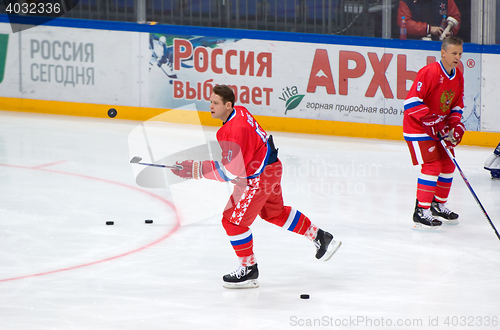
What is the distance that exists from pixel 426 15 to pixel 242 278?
18.0 feet

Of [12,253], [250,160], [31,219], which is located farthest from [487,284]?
[31,219]

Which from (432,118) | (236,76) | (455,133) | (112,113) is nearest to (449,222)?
(455,133)

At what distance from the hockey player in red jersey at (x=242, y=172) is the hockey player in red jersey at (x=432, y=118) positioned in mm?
1490

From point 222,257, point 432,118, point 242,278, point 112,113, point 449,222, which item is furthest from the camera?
point 112,113

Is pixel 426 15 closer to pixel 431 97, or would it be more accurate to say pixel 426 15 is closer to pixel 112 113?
pixel 431 97

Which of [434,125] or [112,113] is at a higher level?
[434,125]

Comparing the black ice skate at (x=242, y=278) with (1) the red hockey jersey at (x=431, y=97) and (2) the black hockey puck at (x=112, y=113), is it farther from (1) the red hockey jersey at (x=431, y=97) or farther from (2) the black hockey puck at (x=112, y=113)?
(2) the black hockey puck at (x=112, y=113)

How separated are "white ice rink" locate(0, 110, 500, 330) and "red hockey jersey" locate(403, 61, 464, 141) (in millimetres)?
715

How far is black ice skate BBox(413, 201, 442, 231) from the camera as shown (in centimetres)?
472

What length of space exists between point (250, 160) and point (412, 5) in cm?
538

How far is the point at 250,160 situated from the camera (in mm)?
3416

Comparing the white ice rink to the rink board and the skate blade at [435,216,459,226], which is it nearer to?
the skate blade at [435,216,459,226]

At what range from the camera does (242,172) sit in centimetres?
343

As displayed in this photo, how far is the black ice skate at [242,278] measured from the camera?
3.54m
